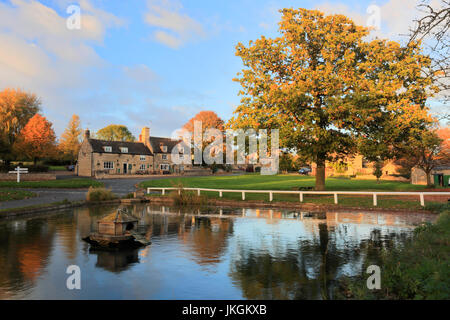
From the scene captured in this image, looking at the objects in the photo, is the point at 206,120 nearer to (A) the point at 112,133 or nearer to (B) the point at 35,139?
(B) the point at 35,139

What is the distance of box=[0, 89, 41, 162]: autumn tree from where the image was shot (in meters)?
57.8

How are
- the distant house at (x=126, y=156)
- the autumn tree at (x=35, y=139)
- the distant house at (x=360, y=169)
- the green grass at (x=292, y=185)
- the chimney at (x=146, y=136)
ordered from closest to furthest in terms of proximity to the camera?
1. the green grass at (x=292, y=185)
2. the autumn tree at (x=35, y=139)
3. the distant house at (x=360, y=169)
4. the distant house at (x=126, y=156)
5. the chimney at (x=146, y=136)

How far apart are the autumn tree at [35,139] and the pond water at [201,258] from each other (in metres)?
46.9

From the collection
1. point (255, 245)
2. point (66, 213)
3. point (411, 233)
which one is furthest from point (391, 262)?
point (66, 213)

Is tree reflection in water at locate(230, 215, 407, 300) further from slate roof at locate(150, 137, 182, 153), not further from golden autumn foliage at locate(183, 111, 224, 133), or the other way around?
slate roof at locate(150, 137, 182, 153)

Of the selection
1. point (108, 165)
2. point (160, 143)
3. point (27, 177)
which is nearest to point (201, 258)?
point (27, 177)

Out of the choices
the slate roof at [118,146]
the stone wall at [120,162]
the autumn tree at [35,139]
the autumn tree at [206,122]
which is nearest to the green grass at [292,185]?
the stone wall at [120,162]

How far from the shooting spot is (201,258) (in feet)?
31.6

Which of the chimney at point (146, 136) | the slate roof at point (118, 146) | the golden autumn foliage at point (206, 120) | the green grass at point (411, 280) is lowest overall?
the green grass at point (411, 280)

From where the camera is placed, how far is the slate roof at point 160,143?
79.6 meters

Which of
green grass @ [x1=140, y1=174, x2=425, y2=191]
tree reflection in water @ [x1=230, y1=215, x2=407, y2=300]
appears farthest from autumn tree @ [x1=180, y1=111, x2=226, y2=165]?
tree reflection in water @ [x1=230, y1=215, x2=407, y2=300]

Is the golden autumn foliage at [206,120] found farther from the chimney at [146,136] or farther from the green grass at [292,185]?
the green grass at [292,185]

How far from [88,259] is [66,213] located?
11.6 m
